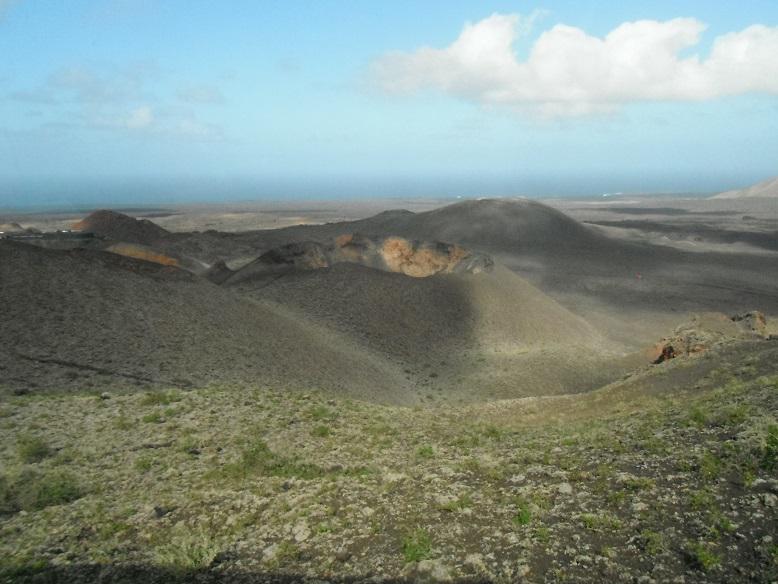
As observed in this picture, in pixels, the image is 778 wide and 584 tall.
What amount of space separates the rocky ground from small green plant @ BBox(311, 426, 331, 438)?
0.15ft

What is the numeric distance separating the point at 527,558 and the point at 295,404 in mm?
6915

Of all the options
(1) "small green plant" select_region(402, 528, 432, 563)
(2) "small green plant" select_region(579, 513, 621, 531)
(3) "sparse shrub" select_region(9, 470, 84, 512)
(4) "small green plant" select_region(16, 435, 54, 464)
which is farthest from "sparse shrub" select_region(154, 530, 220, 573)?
(2) "small green plant" select_region(579, 513, 621, 531)

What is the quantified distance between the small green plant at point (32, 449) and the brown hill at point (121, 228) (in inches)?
1779

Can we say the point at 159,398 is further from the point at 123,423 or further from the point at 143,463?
the point at 143,463

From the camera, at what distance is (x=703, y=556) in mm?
5066

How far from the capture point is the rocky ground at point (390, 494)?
5.52 m

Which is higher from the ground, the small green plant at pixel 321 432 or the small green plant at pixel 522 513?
the small green plant at pixel 522 513

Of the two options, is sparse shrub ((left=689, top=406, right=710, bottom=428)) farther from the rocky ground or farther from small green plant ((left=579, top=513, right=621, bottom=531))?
small green plant ((left=579, top=513, right=621, bottom=531))

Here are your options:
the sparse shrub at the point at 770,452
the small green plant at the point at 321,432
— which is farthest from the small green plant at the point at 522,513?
the small green plant at the point at 321,432

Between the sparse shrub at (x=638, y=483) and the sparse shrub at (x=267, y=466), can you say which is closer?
the sparse shrub at (x=638, y=483)

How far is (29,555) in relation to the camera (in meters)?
6.27

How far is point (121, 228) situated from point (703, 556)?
57739 millimetres

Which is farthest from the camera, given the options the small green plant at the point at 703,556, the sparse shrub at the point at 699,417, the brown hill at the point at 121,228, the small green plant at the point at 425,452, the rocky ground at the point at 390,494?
the brown hill at the point at 121,228

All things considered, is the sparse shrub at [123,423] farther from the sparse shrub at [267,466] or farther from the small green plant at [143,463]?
the sparse shrub at [267,466]
